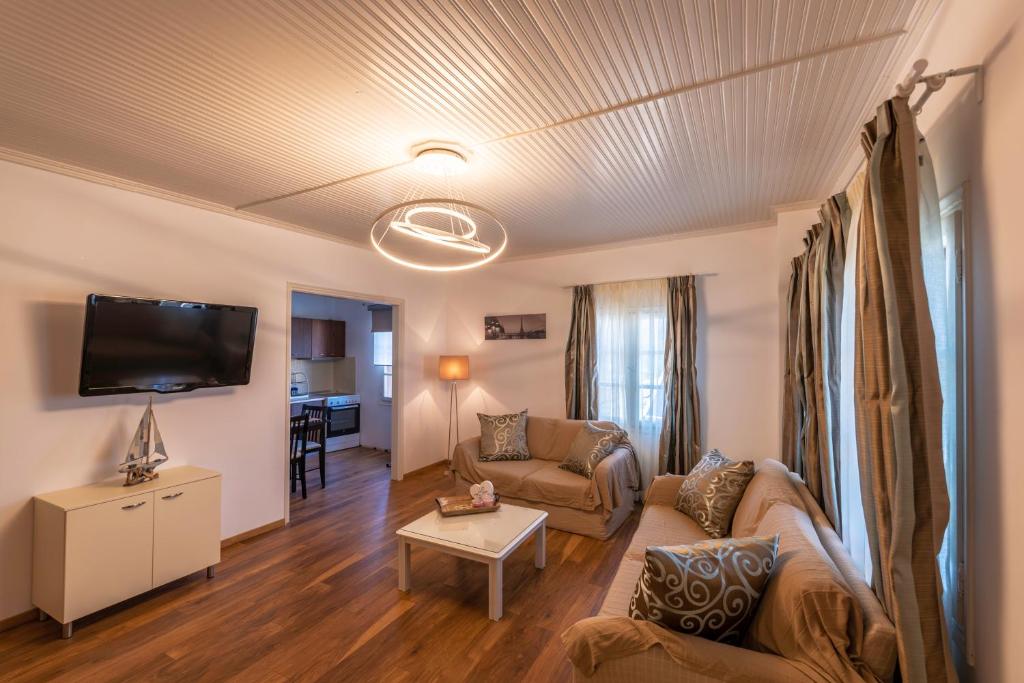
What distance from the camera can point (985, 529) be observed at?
109 cm

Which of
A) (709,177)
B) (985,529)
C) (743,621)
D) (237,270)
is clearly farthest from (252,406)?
(985,529)

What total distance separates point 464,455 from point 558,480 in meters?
1.01

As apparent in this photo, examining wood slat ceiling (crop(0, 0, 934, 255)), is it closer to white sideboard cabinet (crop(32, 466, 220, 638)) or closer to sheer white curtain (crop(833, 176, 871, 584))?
sheer white curtain (crop(833, 176, 871, 584))

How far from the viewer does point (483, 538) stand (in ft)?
8.38

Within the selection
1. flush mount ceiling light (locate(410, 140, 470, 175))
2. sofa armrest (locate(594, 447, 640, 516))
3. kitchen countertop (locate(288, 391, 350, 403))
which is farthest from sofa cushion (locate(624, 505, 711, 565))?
kitchen countertop (locate(288, 391, 350, 403))

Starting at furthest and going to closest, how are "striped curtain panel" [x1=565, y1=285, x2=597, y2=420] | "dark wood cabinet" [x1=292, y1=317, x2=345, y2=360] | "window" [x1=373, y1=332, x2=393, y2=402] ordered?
"window" [x1=373, y1=332, x2=393, y2=402] < "dark wood cabinet" [x1=292, y1=317, x2=345, y2=360] < "striped curtain panel" [x1=565, y1=285, x2=597, y2=420]

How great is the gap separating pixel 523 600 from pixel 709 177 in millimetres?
2988

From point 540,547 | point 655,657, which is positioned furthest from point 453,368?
point 655,657

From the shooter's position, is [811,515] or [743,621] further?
[811,515]

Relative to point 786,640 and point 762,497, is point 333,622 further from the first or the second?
point 762,497

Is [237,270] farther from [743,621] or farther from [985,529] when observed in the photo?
[985,529]

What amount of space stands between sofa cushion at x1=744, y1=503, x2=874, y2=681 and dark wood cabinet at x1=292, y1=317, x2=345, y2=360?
6.17m

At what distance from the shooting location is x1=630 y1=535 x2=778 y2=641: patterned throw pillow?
4.62ft

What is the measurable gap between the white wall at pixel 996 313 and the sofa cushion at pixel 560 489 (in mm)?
2372
